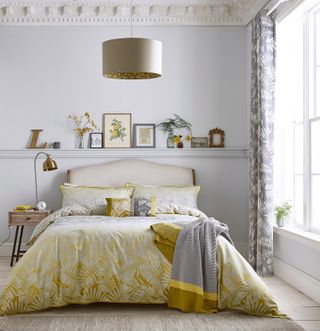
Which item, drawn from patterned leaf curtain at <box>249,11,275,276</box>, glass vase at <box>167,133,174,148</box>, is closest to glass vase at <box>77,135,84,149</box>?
glass vase at <box>167,133,174,148</box>

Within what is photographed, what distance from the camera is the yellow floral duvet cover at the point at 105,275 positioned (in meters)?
4.47

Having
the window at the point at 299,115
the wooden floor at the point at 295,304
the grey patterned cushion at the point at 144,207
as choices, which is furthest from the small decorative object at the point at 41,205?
the window at the point at 299,115

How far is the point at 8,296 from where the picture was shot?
4469 mm

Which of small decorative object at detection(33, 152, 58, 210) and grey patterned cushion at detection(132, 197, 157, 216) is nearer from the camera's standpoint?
grey patterned cushion at detection(132, 197, 157, 216)

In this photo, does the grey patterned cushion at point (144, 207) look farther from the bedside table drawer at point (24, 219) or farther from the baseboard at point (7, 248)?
the baseboard at point (7, 248)

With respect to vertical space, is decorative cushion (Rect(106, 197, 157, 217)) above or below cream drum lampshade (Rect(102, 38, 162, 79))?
below

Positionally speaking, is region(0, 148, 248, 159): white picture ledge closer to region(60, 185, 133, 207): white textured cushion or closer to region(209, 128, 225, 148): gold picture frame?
region(209, 128, 225, 148): gold picture frame

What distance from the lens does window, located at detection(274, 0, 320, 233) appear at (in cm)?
566

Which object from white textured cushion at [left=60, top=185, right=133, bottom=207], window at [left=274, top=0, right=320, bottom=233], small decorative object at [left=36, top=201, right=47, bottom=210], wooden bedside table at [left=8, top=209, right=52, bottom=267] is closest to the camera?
window at [left=274, top=0, right=320, bottom=233]

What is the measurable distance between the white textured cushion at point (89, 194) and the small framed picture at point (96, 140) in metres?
0.73

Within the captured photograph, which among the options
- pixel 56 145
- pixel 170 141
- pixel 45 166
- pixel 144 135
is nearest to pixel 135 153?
pixel 144 135

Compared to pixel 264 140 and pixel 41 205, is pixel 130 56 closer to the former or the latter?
pixel 264 140

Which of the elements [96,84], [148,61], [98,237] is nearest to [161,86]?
[96,84]

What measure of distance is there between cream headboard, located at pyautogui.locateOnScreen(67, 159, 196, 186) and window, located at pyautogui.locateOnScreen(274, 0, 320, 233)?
4.29 feet
